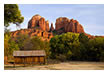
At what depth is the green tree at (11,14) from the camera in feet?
32.6

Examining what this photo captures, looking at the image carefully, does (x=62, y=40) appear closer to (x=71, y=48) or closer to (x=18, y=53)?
(x=71, y=48)

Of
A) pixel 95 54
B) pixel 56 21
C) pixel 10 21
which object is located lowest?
pixel 95 54

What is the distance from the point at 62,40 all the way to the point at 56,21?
43.5 metres

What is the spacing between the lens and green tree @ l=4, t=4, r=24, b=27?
32.6 feet

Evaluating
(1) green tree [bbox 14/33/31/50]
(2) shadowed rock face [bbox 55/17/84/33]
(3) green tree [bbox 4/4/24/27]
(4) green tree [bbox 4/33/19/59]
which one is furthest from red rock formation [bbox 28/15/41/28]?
(3) green tree [bbox 4/4/24/27]

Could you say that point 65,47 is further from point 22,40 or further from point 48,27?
point 48,27

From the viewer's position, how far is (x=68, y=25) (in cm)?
6788

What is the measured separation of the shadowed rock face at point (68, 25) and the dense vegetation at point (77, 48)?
28.7 metres

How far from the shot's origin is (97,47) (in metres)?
26.7

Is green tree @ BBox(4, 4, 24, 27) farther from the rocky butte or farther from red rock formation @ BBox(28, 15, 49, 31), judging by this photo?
red rock formation @ BBox(28, 15, 49, 31)

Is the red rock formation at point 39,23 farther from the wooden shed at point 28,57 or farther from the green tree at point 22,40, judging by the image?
the wooden shed at point 28,57

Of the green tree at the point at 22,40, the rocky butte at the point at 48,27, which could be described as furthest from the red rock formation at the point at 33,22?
the green tree at the point at 22,40
